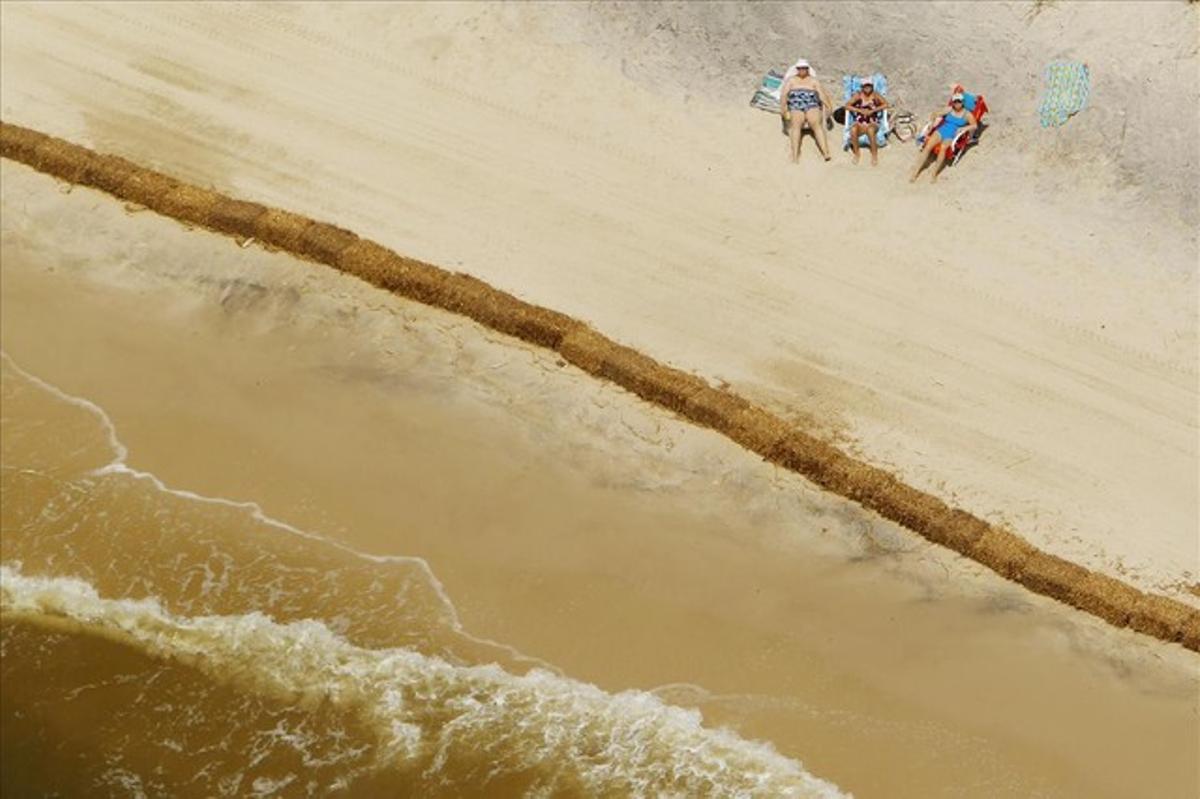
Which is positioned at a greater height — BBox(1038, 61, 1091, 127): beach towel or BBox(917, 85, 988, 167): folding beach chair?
BBox(1038, 61, 1091, 127): beach towel

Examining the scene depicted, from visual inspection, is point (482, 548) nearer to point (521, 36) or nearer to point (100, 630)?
point (100, 630)

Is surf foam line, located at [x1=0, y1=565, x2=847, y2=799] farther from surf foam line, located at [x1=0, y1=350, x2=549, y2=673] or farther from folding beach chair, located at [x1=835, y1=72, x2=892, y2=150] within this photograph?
folding beach chair, located at [x1=835, y1=72, x2=892, y2=150]

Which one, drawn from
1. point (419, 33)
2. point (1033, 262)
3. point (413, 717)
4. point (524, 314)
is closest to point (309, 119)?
point (419, 33)

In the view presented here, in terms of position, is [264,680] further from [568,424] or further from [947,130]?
[947,130]

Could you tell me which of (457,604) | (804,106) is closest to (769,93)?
(804,106)

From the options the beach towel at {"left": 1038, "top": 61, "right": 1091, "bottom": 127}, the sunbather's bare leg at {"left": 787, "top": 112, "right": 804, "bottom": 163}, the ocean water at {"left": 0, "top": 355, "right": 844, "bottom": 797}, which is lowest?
the ocean water at {"left": 0, "top": 355, "right": 844, "bottom": 797}

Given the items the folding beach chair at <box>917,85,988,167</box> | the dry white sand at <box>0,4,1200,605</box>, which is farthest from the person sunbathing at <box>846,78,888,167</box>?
the folding beach chair at <box>917,85,988,167</box>

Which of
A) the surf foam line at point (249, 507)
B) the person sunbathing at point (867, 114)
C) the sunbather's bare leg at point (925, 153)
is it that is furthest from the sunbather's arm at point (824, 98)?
the surf foam line at point (249, 507)
